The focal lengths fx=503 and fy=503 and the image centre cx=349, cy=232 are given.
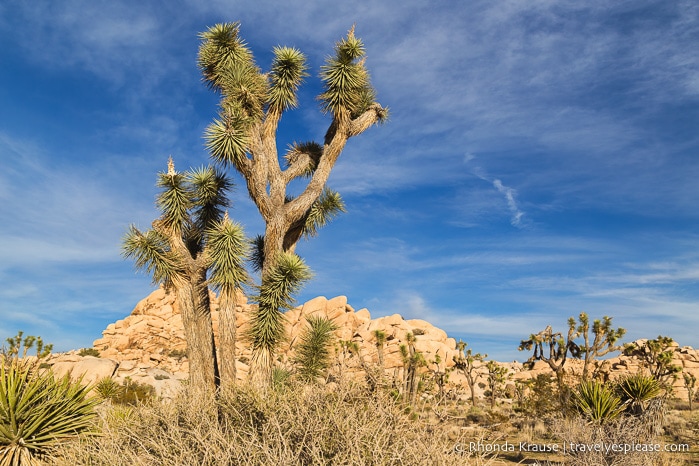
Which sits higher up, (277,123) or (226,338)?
(277,123)

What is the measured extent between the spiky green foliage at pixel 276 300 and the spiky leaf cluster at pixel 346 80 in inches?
220

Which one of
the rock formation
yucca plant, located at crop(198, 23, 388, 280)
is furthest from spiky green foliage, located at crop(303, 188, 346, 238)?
the rock formation

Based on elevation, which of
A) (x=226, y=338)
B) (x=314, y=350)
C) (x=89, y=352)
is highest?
(x=89, y=352)

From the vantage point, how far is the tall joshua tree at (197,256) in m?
14.4

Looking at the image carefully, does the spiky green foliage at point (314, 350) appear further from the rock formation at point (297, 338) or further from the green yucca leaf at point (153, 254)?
the rock formation at point (297, 338)

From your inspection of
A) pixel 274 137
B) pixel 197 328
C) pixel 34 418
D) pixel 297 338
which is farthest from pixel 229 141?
pixel 297 338

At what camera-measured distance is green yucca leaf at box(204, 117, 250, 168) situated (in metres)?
14.8

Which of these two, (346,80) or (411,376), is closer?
(411,376)

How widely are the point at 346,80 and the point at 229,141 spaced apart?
179 inches

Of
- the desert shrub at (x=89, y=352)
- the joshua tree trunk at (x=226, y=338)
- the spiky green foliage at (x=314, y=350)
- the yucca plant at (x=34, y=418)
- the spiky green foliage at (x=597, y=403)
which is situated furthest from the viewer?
the desert shrub at (x=89, y=352)

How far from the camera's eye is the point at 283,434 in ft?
14.7

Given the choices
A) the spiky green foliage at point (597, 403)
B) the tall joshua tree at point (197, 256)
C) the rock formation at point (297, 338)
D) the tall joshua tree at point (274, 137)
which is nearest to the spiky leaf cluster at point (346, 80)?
the tall joshua tree at point (274, 137)

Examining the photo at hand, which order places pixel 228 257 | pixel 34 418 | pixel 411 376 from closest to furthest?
pixel 34 418 → pixel 411 376 → pixel 228 257

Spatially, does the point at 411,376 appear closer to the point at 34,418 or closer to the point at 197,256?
the point at 34,418
